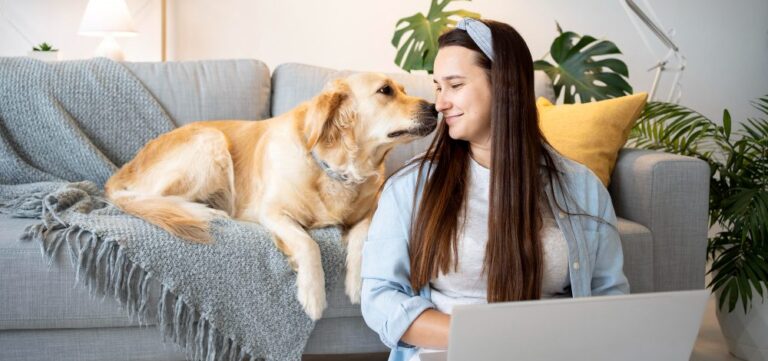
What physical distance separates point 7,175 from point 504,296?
1784mm

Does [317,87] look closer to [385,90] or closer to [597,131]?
[385,90]

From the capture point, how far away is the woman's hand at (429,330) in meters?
1.25

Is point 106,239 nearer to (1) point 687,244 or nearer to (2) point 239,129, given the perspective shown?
(2) point 239,129

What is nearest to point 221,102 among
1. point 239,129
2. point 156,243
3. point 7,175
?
point 239,129

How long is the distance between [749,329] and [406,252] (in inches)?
59.9

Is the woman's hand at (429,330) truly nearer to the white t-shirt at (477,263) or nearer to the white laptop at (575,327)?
the white t-shirt at (477,263)

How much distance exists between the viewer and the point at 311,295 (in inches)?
72.3

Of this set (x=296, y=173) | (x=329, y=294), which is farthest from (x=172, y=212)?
(x=329, y=294)

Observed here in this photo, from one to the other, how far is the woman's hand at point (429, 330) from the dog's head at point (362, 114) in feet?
2.67

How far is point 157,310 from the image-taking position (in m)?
1.85

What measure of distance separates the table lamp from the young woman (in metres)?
2.49

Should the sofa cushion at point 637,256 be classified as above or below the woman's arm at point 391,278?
below

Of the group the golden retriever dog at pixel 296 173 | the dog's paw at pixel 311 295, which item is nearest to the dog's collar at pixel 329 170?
the golden retriever dog at pixel 296 173

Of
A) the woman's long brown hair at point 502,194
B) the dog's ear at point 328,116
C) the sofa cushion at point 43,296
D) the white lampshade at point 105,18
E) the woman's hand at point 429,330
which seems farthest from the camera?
the white lampshade at point 105,18
